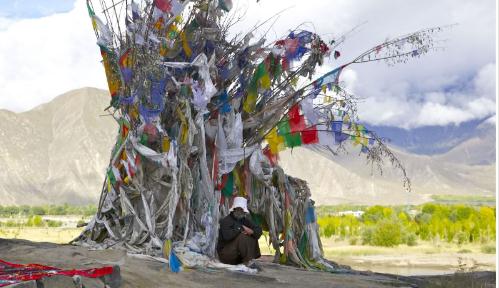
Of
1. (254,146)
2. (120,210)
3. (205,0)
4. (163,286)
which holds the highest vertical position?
(205,0)

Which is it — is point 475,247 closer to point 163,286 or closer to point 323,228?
point 323,228

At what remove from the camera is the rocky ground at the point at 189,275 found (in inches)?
297

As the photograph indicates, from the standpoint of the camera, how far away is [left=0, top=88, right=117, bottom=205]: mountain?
3046 inches

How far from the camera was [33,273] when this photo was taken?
20.2 ft

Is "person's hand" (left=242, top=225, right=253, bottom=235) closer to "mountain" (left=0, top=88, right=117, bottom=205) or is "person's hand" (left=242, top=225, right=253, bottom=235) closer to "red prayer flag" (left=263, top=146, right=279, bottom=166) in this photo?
"red prayer flag" (left=263, top=146, right=279, bottom=166)

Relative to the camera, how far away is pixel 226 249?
878cm

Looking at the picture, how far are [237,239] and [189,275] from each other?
2.93 feet

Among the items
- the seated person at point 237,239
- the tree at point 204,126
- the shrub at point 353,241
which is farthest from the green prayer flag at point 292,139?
the shrub at point 353,241

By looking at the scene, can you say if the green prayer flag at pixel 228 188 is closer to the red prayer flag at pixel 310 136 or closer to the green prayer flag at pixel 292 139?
the green prayer flag at pixel 292 139

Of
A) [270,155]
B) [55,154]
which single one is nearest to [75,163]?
[55,154]

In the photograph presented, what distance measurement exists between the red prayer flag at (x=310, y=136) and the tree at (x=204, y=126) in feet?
0.05

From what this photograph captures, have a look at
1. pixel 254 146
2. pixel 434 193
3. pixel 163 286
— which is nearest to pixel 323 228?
pixel 254 146

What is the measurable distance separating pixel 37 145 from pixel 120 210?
3129 inches

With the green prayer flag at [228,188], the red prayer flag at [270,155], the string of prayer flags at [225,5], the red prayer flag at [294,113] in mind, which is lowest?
the green prayer flag at [228,188]
